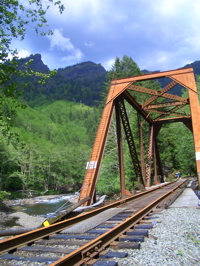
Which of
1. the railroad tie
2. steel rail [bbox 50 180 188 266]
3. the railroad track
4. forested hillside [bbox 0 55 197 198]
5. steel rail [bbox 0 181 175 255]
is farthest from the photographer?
forested hillside [bbox 0 55 197 198]

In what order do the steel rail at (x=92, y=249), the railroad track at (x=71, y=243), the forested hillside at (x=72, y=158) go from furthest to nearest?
the forested hillside at (x=72, y=158) < the railroad track at (x=71, y=243) < the steel rail at (x=92, y=249)

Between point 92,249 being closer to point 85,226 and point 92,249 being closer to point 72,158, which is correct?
point 85,226

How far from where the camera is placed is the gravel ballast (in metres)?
2.99

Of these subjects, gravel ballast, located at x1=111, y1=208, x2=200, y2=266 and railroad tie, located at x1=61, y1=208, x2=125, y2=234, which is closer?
gravel ballast, located at x1=111, y1=208, x2=200, y2=266

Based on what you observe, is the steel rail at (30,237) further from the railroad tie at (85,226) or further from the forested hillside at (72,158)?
the forested hillside at (72,158)

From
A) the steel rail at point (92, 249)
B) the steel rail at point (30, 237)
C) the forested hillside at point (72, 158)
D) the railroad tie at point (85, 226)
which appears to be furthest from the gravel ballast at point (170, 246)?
the forested hillside at point (72, 158)

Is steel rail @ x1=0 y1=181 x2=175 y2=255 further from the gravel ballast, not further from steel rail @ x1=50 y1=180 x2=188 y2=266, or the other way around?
the gravel ballast

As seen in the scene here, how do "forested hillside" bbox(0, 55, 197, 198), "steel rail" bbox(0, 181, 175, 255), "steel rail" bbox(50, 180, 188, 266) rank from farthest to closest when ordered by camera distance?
1. "forested hillside" bbox(0, 55, 197, 198)
2. "steel rail" bbox(0, 181, 175, 255)
3. "steel rail" bbox(50, 180, 188, 266)

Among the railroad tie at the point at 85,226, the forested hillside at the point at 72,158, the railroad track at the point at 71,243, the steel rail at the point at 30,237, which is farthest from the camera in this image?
the forested hillside at the point at 72,158

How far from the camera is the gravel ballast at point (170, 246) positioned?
2988 mm

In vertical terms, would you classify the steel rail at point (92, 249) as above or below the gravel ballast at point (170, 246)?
above

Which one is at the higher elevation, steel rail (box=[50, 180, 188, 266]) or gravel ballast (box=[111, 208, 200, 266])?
steel rail (box=[50, 180, 188, 266])

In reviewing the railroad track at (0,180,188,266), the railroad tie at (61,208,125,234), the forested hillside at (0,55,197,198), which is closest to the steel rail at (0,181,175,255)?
the railroad track at (0,180,188,266)

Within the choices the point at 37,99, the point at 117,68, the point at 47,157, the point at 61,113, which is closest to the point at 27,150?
the point at 47,157
